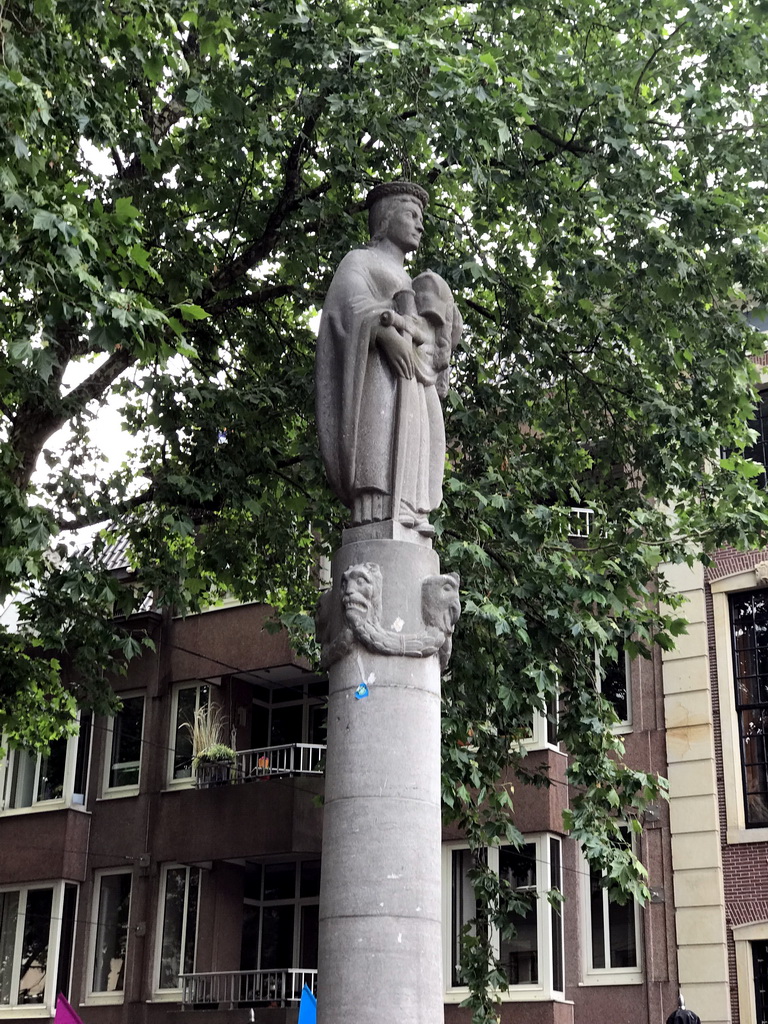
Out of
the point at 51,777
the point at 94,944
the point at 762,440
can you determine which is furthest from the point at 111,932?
the point at 762,440

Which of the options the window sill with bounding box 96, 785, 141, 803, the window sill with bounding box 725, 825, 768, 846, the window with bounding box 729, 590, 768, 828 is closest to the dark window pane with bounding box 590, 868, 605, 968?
the window sill with bounding box 725, 825, 768, 846

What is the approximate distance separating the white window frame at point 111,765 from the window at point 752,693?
11854mm

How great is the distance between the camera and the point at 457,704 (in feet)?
43.6

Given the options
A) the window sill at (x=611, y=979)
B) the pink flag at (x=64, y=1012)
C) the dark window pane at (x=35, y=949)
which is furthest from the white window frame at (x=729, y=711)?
the dark window pane at (x=35, y=949)

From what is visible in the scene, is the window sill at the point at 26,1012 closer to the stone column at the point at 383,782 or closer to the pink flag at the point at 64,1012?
the pink flag at the point at 64,1012

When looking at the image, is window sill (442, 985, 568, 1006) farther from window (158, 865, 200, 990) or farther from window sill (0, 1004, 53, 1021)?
window sill (0, 1004, 53, 1021)

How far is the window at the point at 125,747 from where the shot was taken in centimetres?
2781

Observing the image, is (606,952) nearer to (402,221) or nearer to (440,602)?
(440,602)

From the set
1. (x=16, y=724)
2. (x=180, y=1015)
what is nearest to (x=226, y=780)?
(x=180, y=1015)

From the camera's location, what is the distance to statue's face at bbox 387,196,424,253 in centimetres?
875

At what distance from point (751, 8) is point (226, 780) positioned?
16.9 meters

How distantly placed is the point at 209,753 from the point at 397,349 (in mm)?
18579

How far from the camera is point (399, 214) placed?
28.7ft

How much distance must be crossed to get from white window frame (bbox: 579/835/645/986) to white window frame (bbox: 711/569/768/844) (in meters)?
1.63
